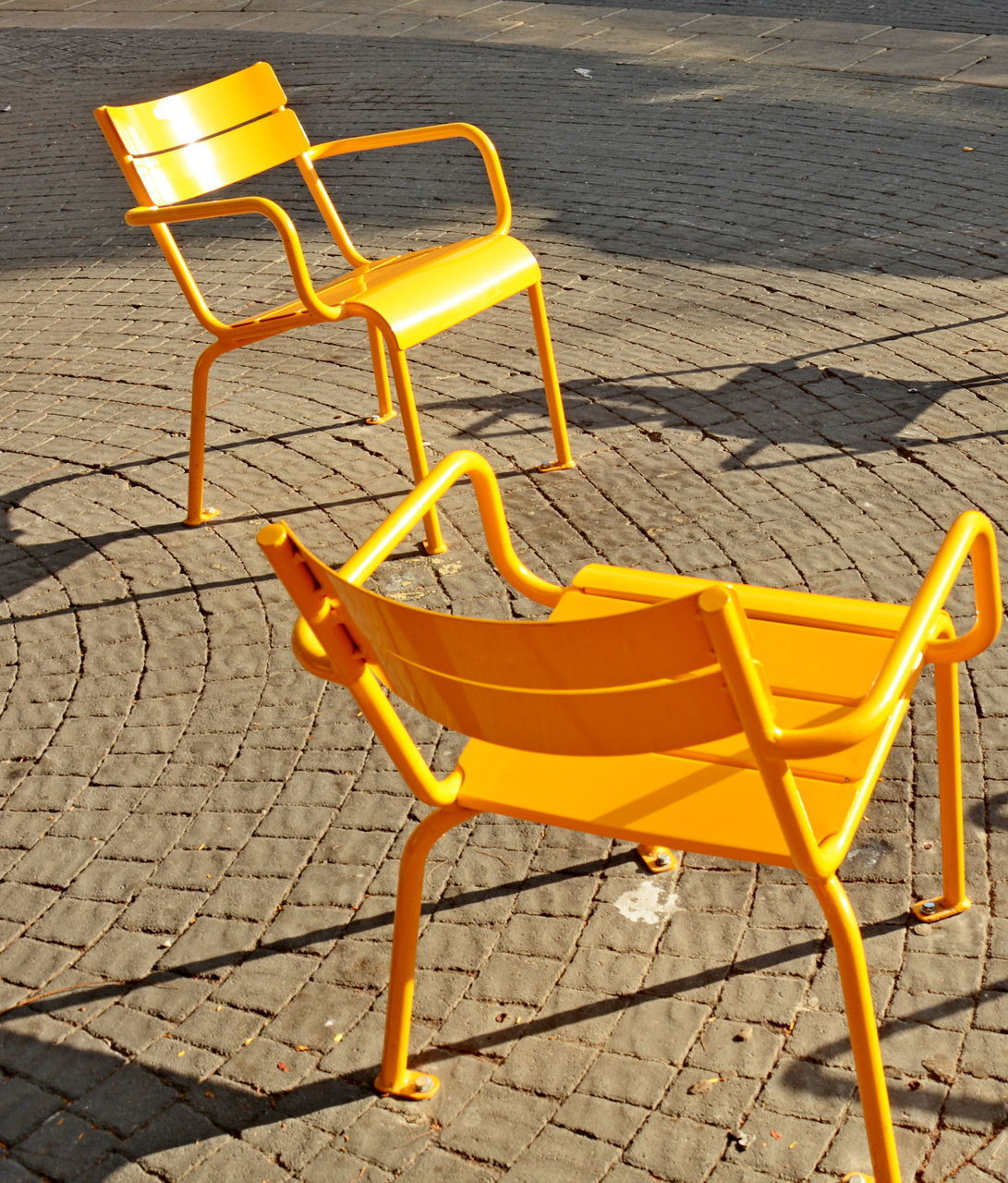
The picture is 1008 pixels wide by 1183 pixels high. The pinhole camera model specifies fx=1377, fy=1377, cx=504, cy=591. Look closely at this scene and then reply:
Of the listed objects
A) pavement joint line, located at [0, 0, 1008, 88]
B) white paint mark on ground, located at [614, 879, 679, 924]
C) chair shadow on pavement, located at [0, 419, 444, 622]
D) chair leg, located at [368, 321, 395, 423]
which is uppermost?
pavement joint line, located at [0, 0, 1008, 88]

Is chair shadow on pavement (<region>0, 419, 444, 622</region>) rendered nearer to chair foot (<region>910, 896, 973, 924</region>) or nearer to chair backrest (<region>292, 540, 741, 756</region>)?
chair foot (<region>910, 896, 973, 924</region>)

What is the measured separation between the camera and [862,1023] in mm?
2047

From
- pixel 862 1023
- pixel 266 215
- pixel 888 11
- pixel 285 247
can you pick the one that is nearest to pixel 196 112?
pixel 285 247

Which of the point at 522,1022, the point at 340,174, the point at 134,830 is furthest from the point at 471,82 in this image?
the point at 522,1022

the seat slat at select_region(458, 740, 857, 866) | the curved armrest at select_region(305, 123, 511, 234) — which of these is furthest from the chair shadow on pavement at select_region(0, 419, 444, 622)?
the seat slat at select_region(458, 740, 857, 866)

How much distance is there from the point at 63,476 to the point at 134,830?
2120 millimetres

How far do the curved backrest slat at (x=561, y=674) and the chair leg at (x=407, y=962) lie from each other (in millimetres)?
327

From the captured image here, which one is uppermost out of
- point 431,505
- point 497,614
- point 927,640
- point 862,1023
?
point 431,505

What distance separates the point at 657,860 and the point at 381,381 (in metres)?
2.62

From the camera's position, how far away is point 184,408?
5555 mm

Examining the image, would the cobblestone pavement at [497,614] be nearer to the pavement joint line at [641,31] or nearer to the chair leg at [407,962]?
the chair leg at [407,962]

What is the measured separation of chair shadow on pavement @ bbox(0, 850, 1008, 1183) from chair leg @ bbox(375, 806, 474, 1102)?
7 cm

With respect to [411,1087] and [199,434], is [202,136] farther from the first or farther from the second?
[411,1087]

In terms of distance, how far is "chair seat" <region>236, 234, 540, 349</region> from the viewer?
4051mm
